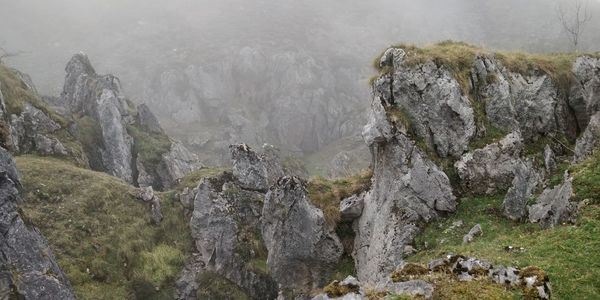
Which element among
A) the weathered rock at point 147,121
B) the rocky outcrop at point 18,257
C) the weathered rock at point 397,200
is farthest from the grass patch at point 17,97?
the weathered rock at point 397,200

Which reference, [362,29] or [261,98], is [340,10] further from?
[261,98]

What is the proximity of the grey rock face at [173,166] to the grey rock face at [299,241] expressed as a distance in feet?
65.8

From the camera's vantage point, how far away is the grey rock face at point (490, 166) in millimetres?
23688

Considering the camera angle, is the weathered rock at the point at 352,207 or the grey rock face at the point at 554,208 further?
the weathered rock at the point at 352,207

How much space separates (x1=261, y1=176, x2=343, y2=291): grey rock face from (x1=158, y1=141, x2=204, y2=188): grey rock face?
20.0 metres

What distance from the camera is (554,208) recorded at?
59.9ft

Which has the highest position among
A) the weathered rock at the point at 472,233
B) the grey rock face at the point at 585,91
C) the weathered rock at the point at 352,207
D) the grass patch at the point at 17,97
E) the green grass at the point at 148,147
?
the grey rock face at the point at 585,91

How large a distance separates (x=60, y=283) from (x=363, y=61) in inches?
3438

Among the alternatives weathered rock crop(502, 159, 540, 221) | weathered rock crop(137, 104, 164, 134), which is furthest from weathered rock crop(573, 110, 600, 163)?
weathered rock crop(137, 104, 164, 134)

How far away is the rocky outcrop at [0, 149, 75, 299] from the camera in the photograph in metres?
20.2

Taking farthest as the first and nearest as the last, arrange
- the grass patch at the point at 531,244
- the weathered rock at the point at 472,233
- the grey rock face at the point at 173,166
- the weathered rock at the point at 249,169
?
the grey rock face at the point at 173,166 < the weathered rock at the point at 249,169 < the weathered rock at the point at 472,233 < the grass patch at the point at 531,244

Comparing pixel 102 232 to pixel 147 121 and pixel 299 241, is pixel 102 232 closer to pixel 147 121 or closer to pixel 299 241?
pixel 299 241

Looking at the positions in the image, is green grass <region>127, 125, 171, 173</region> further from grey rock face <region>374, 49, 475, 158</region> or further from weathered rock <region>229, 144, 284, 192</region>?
grey rock face <region>374, 49, 475, 158</region>

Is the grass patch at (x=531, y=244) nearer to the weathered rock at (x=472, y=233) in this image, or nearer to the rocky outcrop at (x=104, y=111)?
the weathered rock at (x=472, y=233)
